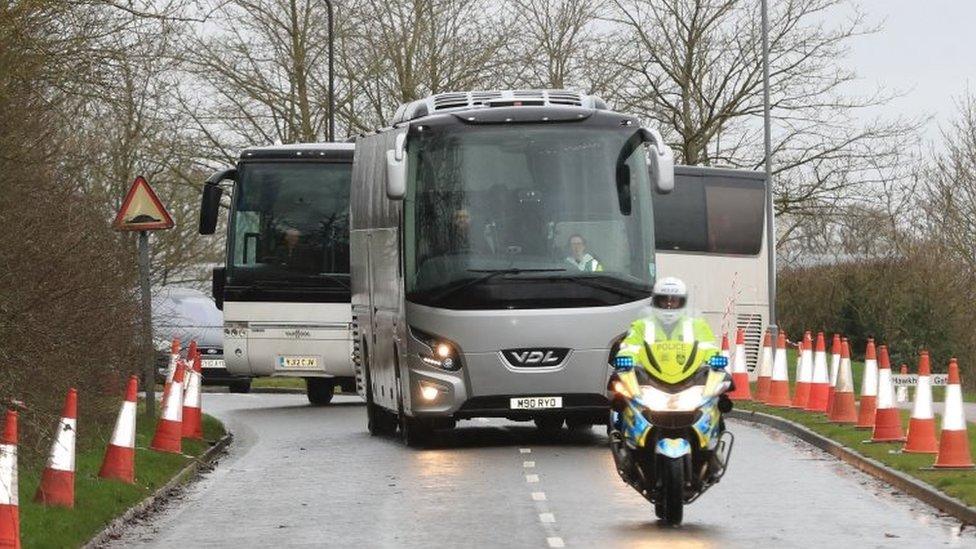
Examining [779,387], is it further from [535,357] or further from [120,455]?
[120,455]

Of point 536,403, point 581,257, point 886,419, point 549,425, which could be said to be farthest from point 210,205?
point 886,419

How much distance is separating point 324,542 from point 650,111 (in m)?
39.6

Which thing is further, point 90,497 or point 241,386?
point 241,386

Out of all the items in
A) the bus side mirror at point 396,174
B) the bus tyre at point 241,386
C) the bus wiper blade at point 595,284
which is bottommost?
the bus tyre at point 241,386

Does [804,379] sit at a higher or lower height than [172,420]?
lower

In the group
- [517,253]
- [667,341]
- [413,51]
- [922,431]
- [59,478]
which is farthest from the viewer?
[413,51]

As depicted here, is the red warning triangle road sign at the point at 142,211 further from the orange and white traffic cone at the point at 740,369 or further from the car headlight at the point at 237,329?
the orange and white traffic cone at the point at 740,369

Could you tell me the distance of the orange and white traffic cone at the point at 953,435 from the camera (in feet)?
59.1

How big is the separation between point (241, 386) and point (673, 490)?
2965 centimetres

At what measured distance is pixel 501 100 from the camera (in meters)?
23.7

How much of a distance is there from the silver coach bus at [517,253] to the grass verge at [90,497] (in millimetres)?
2848

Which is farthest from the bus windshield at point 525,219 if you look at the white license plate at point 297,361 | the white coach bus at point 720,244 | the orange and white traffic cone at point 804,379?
the white coach bus at point 720,244

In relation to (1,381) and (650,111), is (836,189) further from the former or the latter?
(1,381)

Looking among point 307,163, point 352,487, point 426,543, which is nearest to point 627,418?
point 426,543
